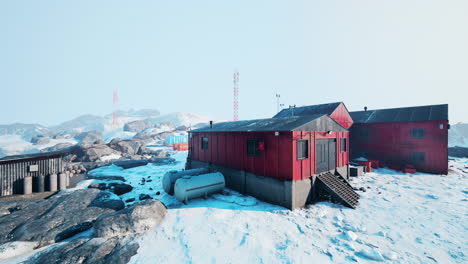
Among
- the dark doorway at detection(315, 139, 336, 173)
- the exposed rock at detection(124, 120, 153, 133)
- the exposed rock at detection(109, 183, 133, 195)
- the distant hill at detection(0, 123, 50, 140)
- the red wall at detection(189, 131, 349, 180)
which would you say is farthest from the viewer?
the distant hill at detection(0, 123, 50, 140)

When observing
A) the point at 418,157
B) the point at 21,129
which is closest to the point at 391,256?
the point at 418,157

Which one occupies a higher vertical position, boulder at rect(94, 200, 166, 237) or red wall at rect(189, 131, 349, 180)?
red wall at rect(189, 131, 349, 180)

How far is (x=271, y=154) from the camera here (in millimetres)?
12508

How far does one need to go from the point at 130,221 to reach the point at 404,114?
101ft

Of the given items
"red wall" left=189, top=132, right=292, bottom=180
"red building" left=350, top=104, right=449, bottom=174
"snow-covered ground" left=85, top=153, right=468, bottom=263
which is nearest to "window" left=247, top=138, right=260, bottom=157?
"red wall" left=189, top=132, right=292, bottom=180

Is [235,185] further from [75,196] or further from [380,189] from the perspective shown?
[380,189]

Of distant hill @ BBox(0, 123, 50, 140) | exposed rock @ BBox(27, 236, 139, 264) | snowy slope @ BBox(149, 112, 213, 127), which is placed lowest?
exposed rock @ BBox(27, 236, 139, 264)

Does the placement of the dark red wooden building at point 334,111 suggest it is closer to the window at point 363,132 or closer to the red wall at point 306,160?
the window at point 363,132

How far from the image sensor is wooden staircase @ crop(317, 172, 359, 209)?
1206 cm

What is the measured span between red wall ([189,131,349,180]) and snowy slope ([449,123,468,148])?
70599mm

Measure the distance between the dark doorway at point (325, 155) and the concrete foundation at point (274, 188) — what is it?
1530 millimetres

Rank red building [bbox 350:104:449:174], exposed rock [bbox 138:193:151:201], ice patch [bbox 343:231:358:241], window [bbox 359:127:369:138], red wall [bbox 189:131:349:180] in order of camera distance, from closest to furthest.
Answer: ice patch [bbox 343:231:358:241]
red wall [bbox 189:131:349:180]
exposed rock [bbox 138:193:151:201]
red building [bbox 350:104:449:174]
window [bbox 359:127:369:138]

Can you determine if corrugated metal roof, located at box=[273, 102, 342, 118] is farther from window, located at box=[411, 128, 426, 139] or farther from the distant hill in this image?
the distant hill

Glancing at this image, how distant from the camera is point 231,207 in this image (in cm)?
1170
